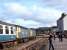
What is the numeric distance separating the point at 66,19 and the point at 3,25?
319ft

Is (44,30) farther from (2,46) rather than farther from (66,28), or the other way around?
(2,46)

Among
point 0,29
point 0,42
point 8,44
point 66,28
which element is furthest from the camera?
point 66,28

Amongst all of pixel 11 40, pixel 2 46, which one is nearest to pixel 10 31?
pixel 11 40

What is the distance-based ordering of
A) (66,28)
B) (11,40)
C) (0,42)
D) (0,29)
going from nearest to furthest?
(0,42), (0,29), (11,40), (66,28)

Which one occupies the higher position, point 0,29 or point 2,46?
point 0,29

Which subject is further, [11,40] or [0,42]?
[11,40]

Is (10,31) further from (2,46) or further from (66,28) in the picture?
(66,28)

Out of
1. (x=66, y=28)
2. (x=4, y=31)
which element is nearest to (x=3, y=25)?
(x=4, y=31)

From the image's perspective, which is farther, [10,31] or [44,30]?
[44,30]

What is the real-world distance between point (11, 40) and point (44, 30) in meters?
92.3

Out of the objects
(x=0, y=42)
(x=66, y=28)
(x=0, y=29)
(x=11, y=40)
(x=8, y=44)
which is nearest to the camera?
(x=0, y=42)

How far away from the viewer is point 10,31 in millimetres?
32219

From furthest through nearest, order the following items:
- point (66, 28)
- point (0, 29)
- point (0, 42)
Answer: point (66, 28) < point (0, 29) < point (0, 42)

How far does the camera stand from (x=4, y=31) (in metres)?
28.7
